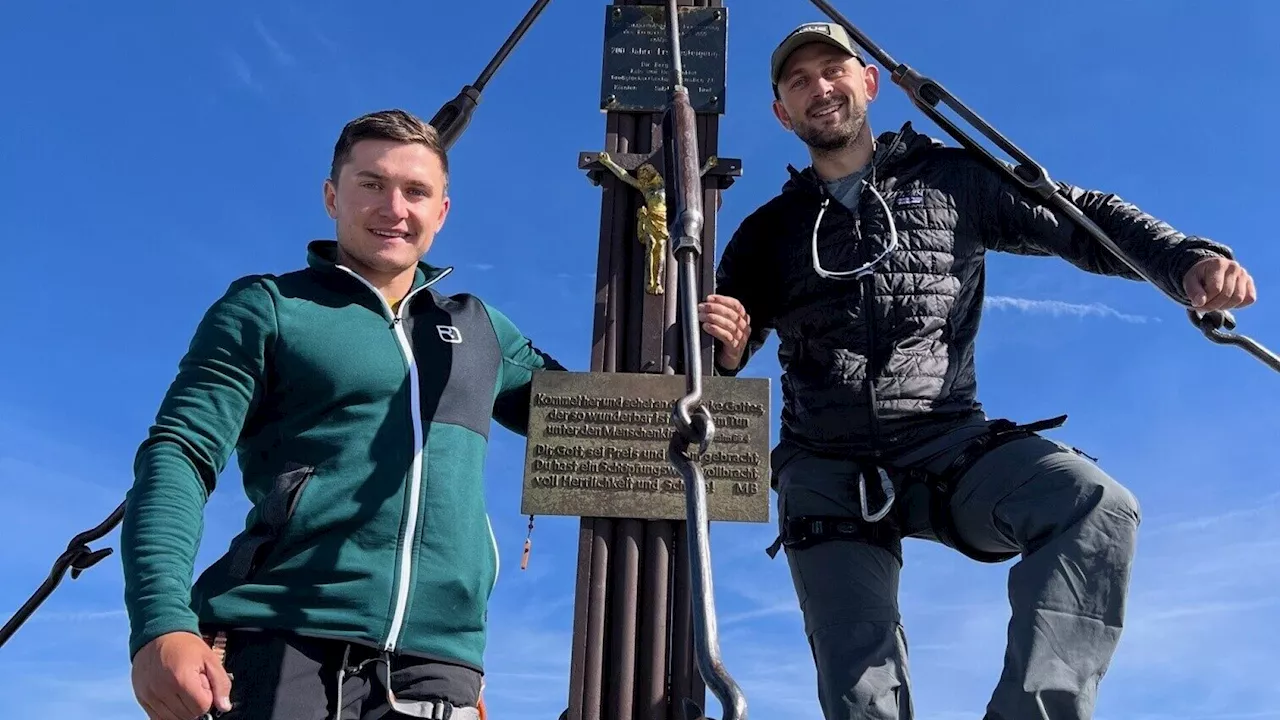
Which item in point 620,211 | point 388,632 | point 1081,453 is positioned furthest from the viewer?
point 620,211

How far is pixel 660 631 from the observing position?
4445 millimetres

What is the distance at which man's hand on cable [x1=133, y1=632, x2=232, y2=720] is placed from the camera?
7.41ft

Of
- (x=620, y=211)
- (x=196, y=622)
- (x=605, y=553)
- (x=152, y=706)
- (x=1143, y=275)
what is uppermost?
(x=620, y=211)

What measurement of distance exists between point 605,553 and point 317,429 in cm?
183

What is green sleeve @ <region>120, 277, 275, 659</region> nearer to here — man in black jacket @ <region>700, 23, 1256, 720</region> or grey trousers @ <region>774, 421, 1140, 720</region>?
man in black jacket @ <region>700, 23, 1256, 720</region>

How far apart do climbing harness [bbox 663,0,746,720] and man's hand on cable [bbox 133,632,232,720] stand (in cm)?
93

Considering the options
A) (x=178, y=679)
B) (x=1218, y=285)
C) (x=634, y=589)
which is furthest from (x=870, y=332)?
(x=178, y=679)

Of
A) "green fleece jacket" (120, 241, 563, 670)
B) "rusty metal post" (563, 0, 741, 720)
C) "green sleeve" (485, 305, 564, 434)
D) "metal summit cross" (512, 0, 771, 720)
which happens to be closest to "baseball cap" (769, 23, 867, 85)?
"metal summit cross" (512, 0, 771, 720)

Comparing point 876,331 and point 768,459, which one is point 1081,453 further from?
point 768,459

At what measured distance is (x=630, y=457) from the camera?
4.47 metres

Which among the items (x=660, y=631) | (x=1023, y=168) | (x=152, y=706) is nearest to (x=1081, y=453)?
(x=1023, y=168)

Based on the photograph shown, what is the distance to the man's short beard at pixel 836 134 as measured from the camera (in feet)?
14.3

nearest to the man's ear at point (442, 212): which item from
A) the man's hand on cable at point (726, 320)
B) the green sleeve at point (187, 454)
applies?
the green sleeve at point (187, 454)

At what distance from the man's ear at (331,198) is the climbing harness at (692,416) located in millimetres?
1055
